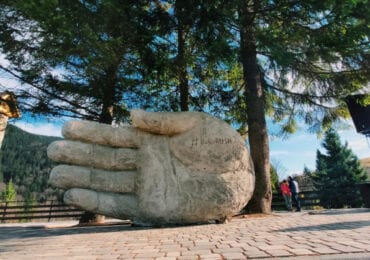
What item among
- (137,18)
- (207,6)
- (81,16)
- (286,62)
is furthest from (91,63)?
(286,62)

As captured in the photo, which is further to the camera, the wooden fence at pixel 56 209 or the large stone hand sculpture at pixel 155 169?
the wooden fence at pixel 56 209

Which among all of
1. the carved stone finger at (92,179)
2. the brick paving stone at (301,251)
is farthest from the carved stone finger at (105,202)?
the brick paving stone at (301,251)

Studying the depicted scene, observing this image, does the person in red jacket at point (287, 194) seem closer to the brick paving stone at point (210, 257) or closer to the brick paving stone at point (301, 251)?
the brick paving stone at point (301, 251)

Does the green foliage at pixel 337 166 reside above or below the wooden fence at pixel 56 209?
above

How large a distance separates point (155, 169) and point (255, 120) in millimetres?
3777

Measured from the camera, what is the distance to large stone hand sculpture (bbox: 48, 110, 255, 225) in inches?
284

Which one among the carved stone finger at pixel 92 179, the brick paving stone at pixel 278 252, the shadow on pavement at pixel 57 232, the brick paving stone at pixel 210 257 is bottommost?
the brick paving stone at pixel 210 257

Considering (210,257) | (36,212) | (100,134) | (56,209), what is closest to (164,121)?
(100,134)

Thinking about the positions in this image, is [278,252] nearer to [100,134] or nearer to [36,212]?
[100,134]

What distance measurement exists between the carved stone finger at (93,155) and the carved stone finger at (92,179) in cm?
14

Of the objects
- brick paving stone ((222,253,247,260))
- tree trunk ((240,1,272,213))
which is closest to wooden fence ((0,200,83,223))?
tree trunk ((240,1,272,213))

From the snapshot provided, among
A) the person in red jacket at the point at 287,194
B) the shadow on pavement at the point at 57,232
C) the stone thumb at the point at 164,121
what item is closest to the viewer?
the shadow on pavement at the point at 57,232

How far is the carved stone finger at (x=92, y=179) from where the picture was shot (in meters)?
7.18

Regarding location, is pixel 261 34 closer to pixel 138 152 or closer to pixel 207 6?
pixel 207 6
